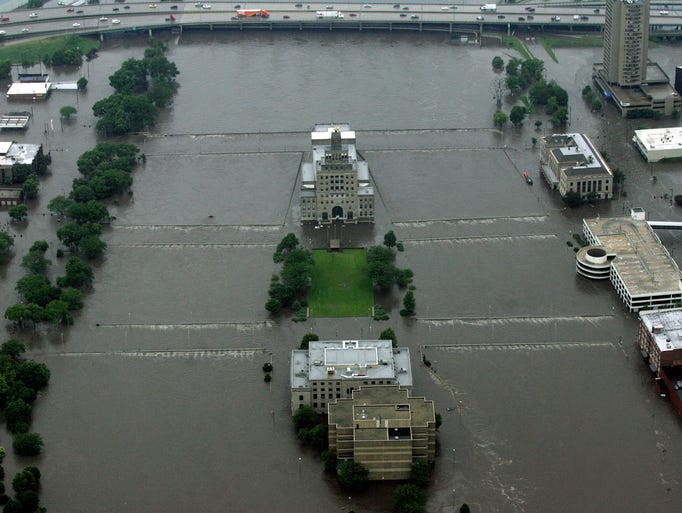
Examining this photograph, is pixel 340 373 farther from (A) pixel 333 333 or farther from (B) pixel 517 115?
(B) pixel 517 115

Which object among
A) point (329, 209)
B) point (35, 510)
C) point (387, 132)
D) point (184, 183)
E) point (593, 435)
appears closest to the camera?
point (35, 510)

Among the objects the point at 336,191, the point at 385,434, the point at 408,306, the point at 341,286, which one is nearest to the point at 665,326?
the point at 408,306

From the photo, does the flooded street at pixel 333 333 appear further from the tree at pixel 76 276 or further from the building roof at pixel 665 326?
the building roof at pixel 665 326

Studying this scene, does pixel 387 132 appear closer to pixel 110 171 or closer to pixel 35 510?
pixel 110 171

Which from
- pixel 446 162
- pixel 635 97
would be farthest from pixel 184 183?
pixel 635 97

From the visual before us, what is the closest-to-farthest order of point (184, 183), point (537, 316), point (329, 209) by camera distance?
point (537, 316) → point (329, 209) → point (184, 183)

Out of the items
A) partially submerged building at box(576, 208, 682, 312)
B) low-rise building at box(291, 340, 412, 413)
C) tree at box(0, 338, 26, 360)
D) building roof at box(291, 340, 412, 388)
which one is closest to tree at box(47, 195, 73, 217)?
tree at box(0, 338, 26, 360)

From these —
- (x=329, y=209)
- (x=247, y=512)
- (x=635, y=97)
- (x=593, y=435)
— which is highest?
(x=635, y=97)

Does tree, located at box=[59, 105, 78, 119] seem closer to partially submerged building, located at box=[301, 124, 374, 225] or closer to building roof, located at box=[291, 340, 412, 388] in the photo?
partially submerged building, located at box=[301, 124, 374, 225]
